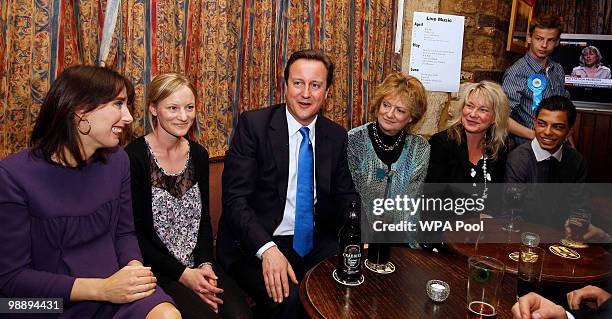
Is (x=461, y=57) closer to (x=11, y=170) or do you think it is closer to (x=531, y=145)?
(x=531, y=145)

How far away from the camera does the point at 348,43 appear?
3.13 metres

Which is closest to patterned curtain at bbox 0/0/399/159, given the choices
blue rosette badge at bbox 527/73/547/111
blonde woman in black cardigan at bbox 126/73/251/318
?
blonde woman in black cardigan at bbox 126/73/251/318

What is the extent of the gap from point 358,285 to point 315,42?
6.17 feet

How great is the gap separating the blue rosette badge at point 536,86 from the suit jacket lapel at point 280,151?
81.2 inches

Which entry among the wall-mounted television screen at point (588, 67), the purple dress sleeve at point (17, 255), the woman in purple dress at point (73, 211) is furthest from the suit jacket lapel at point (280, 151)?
the wall-mounted television screen at point (588, 67)

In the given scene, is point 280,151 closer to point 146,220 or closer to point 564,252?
point 146,220

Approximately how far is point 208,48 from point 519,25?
8.56 feet

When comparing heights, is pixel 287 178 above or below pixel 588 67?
below

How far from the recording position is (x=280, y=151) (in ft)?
7.00

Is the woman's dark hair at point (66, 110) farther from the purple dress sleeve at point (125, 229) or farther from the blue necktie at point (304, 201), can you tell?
the blue necktie at point (304, 201)

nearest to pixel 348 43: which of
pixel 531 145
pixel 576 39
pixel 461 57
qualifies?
pixel 461 57

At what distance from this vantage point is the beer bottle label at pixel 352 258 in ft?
4.93

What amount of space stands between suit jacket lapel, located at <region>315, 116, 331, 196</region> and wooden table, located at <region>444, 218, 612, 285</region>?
0.60 meters

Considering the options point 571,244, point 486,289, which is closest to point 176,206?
point 486,289
